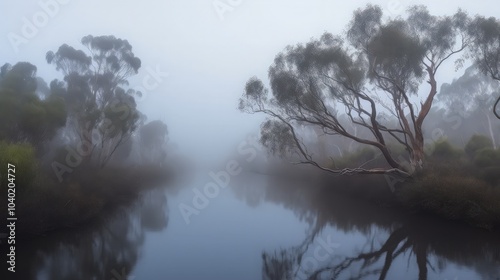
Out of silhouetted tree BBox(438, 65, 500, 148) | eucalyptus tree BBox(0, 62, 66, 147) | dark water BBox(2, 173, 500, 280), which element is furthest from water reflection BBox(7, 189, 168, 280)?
silhouetted tree BBox(438, 65, 500, 148)

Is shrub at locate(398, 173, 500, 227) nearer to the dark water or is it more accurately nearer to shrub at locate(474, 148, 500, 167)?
the dark water

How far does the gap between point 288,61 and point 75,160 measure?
16201 millimetres

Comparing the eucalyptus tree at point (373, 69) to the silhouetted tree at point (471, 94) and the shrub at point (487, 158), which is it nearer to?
the shrub at point (487, 158)

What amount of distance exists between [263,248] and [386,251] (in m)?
4.11

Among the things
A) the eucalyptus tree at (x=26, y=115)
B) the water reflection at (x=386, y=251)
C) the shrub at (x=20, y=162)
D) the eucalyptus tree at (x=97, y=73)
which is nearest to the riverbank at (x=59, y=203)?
the shrub at (x=20, y=162)

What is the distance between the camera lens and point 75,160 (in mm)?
25578

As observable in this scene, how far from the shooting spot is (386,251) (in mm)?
12180

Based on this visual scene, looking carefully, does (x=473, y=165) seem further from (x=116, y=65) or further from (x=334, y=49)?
(x=116, y=65)

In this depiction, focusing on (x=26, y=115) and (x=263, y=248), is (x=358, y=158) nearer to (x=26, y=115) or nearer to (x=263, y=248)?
(x=263, y=248)

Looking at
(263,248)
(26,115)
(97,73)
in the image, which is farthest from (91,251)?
(97,73)

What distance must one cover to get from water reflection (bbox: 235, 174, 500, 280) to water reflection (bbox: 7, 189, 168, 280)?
14.2ft

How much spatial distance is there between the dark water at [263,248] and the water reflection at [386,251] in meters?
0.03

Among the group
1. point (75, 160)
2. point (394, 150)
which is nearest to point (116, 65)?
point (75, 160)

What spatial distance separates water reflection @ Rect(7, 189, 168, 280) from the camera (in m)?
9.47
